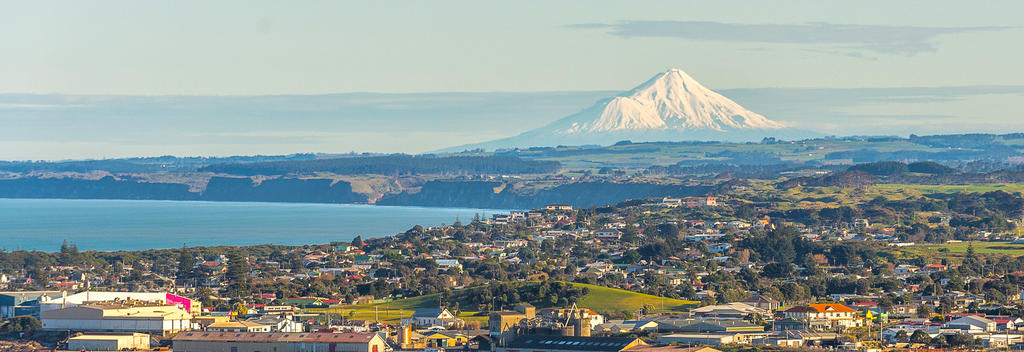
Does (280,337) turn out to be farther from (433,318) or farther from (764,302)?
(764,302)

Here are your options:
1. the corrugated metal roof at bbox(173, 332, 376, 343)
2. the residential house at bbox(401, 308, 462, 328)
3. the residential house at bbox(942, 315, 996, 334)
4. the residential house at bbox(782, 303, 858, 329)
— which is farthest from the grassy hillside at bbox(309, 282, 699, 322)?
the residential house at bbox(942, 315, 996, 334)

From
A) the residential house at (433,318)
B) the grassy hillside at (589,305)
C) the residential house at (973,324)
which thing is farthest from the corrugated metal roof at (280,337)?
the residential house at (973,324)

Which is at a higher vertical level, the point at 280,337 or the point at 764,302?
the point at 280,337

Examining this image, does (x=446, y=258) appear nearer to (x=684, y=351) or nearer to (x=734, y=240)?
(x=734, y=240)

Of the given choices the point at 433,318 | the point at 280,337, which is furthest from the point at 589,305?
the point at 280,337

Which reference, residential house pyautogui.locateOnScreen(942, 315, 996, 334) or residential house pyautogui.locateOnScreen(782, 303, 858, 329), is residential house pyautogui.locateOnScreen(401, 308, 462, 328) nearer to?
residential house pyautogui.locateOnScreen(782, 303, 858, 329)

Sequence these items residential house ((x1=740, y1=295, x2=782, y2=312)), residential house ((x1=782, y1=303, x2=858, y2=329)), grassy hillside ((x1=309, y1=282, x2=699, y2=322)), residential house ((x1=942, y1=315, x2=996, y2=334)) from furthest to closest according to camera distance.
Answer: grassy hillside ((x1=309, y1=282, x2=699, y2=322)), residential house ((x1=740, y1=295, x2=782, y2=312)), residential house ((x1=782, y1=303, x2=858, y2=329)), residential house ((x1=942, y1=315, x2=996, y2=334))

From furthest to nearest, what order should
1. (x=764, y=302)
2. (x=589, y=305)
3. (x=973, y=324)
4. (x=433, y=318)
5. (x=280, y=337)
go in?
(x=589, y=305) < (x=764, y=302) < (x=433, y=318) < (x=973, y=324) < (x=280, y=337)

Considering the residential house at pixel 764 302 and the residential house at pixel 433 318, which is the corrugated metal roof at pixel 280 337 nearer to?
the residential house at pixel 433 318

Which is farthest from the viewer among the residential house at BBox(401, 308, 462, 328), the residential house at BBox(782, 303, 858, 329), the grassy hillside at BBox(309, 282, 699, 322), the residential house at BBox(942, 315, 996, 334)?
the grassy hillside at BBox(309, 282, 699, 322)
